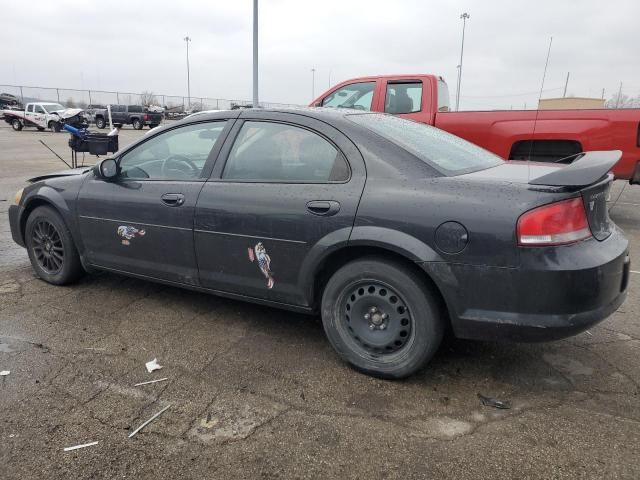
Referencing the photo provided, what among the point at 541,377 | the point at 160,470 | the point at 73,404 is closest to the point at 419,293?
the point at 541,377

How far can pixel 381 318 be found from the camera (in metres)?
2.82

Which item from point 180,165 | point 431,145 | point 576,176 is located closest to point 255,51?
point 180,165

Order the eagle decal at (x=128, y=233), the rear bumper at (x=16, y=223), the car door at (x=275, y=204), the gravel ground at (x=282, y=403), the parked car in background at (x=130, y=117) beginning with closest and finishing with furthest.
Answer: the gravel ground at (x=282, y=403), the car door at (x=275, y=204), the eagle decal at (x=128, y=233), the rear bumper at (x=16, y=223), the parked car in background at (x=130, y=117)

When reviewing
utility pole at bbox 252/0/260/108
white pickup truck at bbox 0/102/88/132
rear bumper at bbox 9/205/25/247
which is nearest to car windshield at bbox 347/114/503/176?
rear bumper at bbox 9/205/25/247

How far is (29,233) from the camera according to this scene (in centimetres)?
441

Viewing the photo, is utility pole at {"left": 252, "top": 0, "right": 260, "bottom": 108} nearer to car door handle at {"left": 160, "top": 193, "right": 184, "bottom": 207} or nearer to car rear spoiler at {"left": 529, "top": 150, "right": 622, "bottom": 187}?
car door handle at {"left": 160, "top": 193, "right": 184, "bottom": 207}

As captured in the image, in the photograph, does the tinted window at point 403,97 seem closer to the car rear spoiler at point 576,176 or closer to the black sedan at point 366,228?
the black sedan at point 366,228

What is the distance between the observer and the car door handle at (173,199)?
11.1 ft

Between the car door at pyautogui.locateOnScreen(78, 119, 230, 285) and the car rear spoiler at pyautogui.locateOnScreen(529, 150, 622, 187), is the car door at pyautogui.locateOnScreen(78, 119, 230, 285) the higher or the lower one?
the lower one

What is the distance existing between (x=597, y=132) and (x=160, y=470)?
6100 millimetres

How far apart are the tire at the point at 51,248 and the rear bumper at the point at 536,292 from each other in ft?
10.0

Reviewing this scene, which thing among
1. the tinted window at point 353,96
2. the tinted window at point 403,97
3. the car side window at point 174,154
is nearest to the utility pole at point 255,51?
the tinted window at point 353,96

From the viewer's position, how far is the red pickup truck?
238 inches

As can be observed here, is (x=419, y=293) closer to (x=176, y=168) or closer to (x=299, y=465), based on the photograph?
(x=299, y=465)
